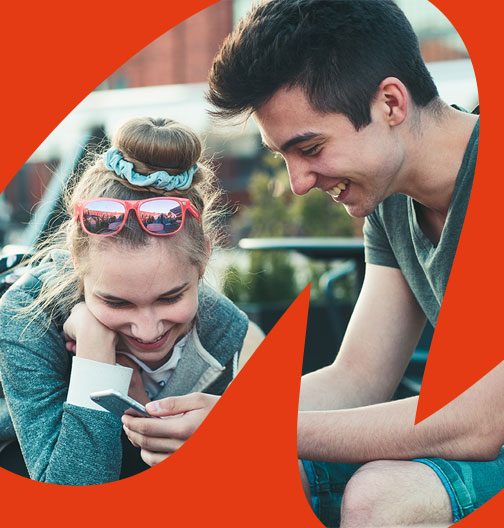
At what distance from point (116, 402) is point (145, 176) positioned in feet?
1.60

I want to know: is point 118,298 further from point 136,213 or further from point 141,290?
point 136,213

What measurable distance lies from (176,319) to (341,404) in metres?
0.62

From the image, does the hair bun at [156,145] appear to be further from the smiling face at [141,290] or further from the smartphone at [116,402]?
the smartphone at [116,402]

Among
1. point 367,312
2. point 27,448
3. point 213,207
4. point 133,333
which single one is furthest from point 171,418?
point 367,312

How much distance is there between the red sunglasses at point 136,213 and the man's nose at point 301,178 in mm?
270

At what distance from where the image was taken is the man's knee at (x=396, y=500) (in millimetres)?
1709

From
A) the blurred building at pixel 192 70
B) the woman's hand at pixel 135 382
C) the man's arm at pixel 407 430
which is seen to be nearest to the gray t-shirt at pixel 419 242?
the man's arm at pixel 407 430

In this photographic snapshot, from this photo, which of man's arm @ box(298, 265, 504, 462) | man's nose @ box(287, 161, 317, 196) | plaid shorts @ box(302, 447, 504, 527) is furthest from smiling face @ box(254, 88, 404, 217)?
plaid shorts @ box(302, 447, 504, 527)

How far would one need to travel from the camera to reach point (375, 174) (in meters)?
1.98

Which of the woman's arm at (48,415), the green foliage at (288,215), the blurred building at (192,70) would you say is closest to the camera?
the woman's arm at (48,415)

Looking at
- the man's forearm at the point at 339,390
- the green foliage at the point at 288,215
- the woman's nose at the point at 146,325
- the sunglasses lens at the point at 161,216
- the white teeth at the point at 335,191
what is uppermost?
the sunglasses lens at the point at 161,216

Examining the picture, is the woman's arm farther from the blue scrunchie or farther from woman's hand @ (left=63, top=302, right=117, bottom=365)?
the blue scrunchie

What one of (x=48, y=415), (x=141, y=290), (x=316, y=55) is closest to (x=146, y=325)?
(x=141, y=290)

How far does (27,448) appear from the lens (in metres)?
1.86
